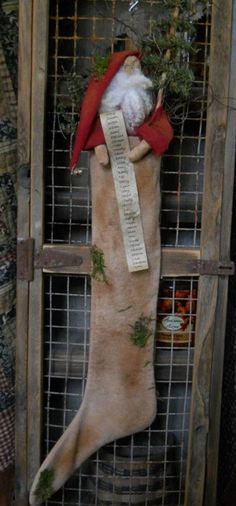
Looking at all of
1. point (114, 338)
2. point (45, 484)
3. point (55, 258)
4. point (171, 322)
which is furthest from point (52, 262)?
point (45, 484)

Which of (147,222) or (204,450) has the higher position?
(147,222)

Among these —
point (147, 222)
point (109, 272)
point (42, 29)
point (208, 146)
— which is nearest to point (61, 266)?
point (109, 272)

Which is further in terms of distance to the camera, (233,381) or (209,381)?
(233,381)

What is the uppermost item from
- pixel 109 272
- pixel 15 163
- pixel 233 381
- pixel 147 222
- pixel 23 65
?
pixel 23 65

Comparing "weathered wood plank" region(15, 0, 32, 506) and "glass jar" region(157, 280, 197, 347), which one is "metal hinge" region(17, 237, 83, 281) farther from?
"glass jar" region(157, 280, 197, 347)

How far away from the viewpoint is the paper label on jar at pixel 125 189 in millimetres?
1855

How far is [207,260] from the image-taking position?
1975 millimetres

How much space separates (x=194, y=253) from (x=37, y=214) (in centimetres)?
47

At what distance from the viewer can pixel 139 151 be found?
185 centimetres

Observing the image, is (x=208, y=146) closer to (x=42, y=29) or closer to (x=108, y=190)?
(x=108, y=190)

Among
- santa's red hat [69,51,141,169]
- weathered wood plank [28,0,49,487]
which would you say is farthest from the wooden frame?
santa's red hat [69,51,141,169]

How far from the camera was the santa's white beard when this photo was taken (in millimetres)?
1832

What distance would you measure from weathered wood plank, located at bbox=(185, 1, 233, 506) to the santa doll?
14 centimetres

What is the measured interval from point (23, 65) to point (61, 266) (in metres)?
0.58
